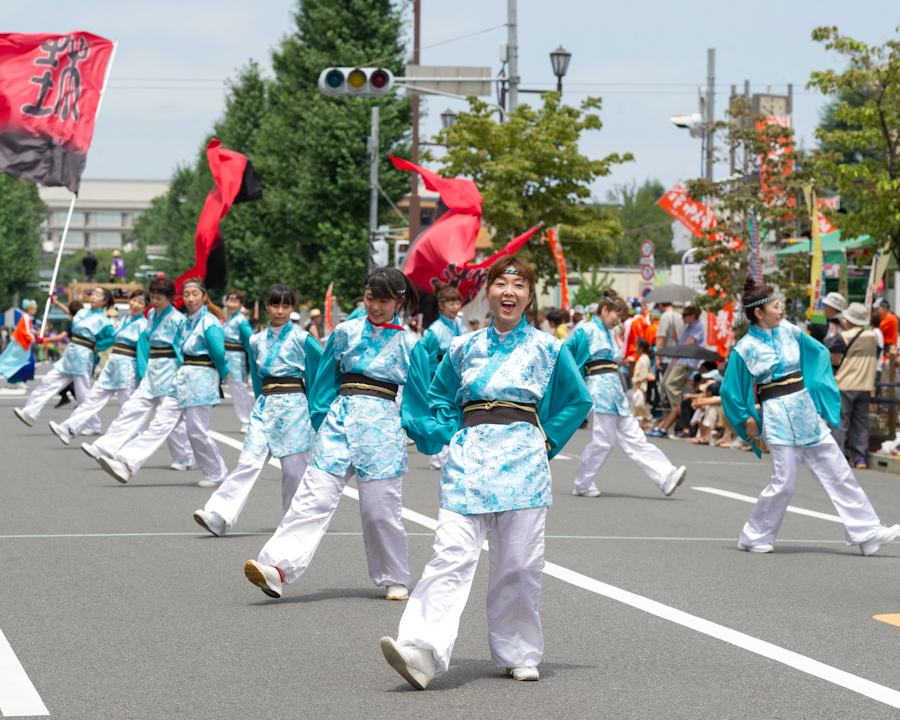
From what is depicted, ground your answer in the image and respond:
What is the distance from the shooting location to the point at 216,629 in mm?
6098

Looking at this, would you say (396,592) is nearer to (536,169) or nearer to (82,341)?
(82,341)

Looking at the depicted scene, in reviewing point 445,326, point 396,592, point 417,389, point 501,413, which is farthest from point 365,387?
point 445,326

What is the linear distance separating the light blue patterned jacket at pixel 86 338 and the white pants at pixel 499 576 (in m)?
13.2

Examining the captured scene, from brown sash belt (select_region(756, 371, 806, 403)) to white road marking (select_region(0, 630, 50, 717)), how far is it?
5138 millimetres

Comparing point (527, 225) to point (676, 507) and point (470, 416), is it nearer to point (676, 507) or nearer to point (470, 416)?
point (676, 507)

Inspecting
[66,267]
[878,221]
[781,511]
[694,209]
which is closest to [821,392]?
[781,511]

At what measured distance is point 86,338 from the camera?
17.5 metres

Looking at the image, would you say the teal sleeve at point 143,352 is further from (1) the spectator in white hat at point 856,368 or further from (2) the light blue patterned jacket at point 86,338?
(1) the spectator in white hat at point 856,368

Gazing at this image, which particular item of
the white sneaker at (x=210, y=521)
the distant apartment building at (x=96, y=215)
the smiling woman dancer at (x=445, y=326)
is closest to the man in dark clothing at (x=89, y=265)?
the smiling woman dancer at (x=445, y=326)

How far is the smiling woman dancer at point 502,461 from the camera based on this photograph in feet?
16.8

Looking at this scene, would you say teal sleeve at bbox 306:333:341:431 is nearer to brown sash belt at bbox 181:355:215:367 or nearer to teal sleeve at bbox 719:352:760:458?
teal sleeve at bbox 719:352:760:458

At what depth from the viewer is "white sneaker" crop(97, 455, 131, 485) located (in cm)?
1135

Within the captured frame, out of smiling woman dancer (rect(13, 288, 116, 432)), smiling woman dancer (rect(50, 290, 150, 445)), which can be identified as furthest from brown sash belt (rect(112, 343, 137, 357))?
smiling woman dancer (rect(13, 288, 116, 432))

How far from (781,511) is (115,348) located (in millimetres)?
9271
